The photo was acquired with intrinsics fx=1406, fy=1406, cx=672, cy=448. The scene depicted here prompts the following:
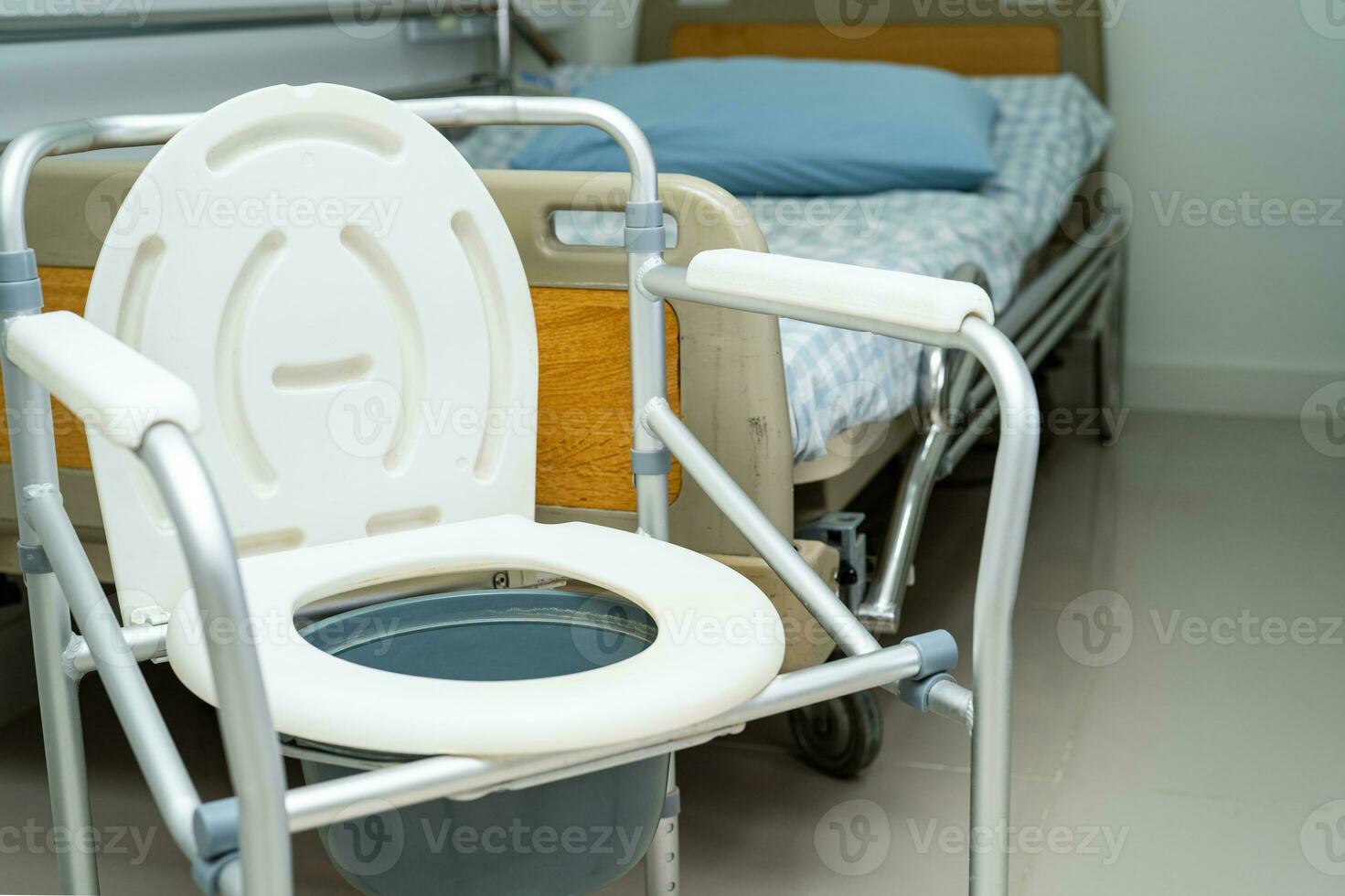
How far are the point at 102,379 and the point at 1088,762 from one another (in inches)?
54.3

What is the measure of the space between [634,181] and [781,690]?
20.0 inches

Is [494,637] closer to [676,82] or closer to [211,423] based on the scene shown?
[211,423]

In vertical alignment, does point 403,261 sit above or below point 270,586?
above

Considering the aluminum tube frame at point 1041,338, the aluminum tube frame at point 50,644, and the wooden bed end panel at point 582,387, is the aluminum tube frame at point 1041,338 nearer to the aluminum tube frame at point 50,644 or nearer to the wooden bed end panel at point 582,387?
the wooden bed end panel at point 582,387

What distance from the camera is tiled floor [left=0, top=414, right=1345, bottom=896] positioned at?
1552 millimetres

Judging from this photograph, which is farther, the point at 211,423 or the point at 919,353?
the point at 919,353

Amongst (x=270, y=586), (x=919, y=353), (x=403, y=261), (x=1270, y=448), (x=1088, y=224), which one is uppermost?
(x=403, y=261)

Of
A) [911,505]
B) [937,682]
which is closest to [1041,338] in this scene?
[911,505]

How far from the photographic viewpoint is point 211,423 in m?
1.13

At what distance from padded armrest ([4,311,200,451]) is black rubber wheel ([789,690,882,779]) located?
1.03m

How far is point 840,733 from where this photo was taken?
170cm

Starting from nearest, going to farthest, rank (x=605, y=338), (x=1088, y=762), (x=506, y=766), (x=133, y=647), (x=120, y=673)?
(x=506, y=766), (x=120, y=673), (x=133, y=647), (x=605, y=338), (x=1088, y=762)

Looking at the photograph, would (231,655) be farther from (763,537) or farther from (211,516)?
(763,537)

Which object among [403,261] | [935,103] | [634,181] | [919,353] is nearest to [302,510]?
[403,261]
